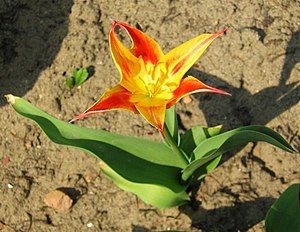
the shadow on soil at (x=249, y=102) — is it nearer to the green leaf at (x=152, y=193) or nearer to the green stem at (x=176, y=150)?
the green leaf at (x=152, y=193)

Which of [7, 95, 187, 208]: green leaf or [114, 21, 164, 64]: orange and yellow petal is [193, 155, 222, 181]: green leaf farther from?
[114, 21, 164, 64]: orange and yellow petal

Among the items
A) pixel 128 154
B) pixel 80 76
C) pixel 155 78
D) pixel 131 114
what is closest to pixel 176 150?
pixel 128 154

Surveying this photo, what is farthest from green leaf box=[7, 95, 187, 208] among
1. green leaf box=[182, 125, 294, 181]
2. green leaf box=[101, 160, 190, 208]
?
green leaf box=[182, 125, 294, 181]

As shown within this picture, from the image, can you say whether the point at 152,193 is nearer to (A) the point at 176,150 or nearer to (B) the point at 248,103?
(A) the point at 176,150

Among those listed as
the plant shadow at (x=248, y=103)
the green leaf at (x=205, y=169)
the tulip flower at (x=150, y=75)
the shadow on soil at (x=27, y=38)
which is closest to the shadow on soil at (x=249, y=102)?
the plant shadow at (x=248, y=103)

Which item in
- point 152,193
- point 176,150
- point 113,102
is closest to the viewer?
point 113,102

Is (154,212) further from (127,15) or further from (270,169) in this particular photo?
(127,15)
